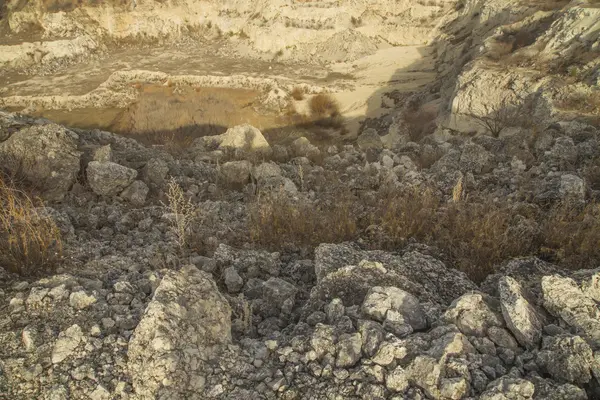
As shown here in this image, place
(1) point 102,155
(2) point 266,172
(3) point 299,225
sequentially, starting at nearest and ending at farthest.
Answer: (3) point 299,225 < (1) point 102,155 < (2) point 266,172

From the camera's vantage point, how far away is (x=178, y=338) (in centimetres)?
280

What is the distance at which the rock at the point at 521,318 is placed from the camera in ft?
8.61

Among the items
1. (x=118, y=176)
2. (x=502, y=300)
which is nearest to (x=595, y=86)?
(x=502, y=300)

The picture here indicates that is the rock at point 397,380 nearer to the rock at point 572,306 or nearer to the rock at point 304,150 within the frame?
the rock at point 572,306

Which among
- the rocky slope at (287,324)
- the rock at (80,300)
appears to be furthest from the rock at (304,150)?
the rock at (80,300)

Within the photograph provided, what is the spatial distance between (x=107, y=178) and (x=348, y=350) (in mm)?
5546

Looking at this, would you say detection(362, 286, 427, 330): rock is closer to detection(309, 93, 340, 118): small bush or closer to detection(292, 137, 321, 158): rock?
detection(292, 137, 321, 158): rock

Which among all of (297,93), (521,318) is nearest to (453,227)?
(521,318)

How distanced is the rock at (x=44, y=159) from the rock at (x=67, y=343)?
168 inches

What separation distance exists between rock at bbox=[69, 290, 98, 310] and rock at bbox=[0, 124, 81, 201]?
12.9 ft

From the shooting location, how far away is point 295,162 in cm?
916

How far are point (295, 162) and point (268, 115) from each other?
1518 centimetres

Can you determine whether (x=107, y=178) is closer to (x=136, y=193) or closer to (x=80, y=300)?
(x=136, y=193)

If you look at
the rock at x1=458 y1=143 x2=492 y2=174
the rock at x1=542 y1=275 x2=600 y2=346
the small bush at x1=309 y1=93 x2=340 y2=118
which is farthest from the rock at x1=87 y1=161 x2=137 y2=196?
the small bush at x1=309 y1=93 x2=340 y2=118
